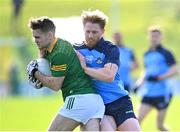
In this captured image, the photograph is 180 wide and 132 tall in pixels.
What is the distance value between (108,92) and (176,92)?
19.7 m

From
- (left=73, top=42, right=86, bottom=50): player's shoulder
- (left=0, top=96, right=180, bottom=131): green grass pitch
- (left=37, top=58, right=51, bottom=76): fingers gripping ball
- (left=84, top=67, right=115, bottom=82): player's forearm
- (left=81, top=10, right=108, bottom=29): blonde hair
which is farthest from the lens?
(left=0, top=96, right=180, bottom=131): green grass pitch

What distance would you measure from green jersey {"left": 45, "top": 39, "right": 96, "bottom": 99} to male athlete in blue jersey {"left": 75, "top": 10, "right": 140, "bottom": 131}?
0.09 metres

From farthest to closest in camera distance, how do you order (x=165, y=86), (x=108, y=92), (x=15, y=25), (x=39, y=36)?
(x=15, y=25)
(x=165, y=86)
(x=108, y=92)
(x=39, y=36)

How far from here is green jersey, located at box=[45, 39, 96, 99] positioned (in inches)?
290

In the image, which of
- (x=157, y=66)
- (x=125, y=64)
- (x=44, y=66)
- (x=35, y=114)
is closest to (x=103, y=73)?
(x=44, y=66)

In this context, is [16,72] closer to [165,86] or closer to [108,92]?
[165,86]

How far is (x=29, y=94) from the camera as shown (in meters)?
26.6

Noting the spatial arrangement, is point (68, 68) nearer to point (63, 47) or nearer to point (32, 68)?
point (63, 47)

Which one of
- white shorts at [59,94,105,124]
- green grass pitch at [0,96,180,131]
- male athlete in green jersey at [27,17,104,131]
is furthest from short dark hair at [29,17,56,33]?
green grass pitch at [0,96,180,131]

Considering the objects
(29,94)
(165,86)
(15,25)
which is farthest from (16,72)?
(165,86)

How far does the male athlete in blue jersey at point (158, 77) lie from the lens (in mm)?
12453

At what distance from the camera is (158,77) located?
12648mm

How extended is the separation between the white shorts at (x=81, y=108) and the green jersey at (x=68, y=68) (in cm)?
6

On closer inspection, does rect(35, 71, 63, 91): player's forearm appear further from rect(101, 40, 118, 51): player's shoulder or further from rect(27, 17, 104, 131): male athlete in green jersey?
rect(101, 40, 118, 51): player's shoulder
